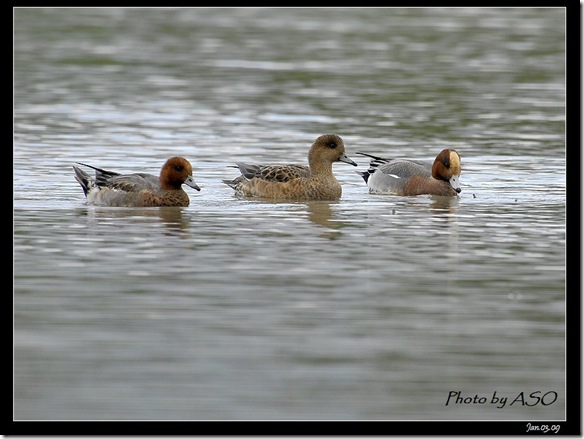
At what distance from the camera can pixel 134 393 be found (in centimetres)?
754

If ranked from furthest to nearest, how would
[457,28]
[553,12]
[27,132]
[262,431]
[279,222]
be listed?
1. [553,12]
2. [457,28]
3. [27,132]
4. [279,222]
5. [262,431]

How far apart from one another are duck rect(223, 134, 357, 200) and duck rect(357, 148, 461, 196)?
1.61 ft

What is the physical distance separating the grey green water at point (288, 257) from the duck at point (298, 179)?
0.23 m

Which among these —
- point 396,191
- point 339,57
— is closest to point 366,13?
point 339,57

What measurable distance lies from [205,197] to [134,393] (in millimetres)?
6822

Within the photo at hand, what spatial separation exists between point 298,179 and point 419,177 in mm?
1390

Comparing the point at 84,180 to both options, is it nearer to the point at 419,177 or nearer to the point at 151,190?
the point at 151,190

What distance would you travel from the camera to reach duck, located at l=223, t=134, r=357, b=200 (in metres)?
14.4

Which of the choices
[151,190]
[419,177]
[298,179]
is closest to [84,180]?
[151,190]

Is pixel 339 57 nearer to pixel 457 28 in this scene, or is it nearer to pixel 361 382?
pixel 457 28

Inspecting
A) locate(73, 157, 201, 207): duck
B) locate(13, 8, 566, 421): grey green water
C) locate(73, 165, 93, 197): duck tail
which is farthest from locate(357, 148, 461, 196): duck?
locate(73, 165, 93, 197): duck tail

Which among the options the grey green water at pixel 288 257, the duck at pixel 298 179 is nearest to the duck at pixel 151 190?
the grey green water at pixel 288 257

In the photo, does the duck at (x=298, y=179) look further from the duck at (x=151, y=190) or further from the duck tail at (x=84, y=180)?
the duck tail at (x=84, y=180)

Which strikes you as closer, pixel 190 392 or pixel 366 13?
pixel 190 392
